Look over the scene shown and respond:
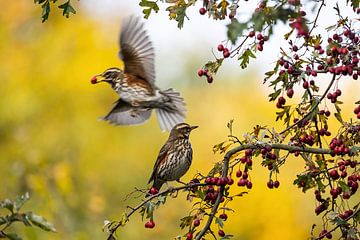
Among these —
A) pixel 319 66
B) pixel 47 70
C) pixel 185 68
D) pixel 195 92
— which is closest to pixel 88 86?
pixel 47 70

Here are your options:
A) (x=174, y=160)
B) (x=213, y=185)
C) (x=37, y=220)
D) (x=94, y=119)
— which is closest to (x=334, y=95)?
(x=213, y=185)

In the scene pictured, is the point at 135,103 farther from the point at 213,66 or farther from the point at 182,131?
the point at 213,66

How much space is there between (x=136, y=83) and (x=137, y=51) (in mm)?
214

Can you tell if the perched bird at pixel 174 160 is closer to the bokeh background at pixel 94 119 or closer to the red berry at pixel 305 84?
the red berry at pixel 305 84

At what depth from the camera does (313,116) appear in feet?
10.8

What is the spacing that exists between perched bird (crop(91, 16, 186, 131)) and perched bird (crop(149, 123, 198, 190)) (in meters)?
0.36

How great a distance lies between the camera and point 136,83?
16.9ft

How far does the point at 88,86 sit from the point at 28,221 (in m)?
10.7

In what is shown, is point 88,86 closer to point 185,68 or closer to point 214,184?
point 185,68

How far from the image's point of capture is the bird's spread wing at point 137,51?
5238 mm

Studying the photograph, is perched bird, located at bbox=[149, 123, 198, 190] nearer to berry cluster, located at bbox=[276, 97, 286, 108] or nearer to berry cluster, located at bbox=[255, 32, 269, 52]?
berry cluster, located at bbox=[276, 97, 286, 108]

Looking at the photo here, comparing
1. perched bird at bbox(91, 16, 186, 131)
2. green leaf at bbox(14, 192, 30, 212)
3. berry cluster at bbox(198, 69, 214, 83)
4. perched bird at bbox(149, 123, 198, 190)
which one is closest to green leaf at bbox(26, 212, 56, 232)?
green leaf at bbox(14, 192, 30, 212)

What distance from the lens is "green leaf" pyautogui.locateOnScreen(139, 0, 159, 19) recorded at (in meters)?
3.34

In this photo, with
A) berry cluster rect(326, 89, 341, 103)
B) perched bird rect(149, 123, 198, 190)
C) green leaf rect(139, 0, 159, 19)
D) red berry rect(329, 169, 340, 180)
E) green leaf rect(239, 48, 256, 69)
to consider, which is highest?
perched bird rect(149, 123, 198, 190)
